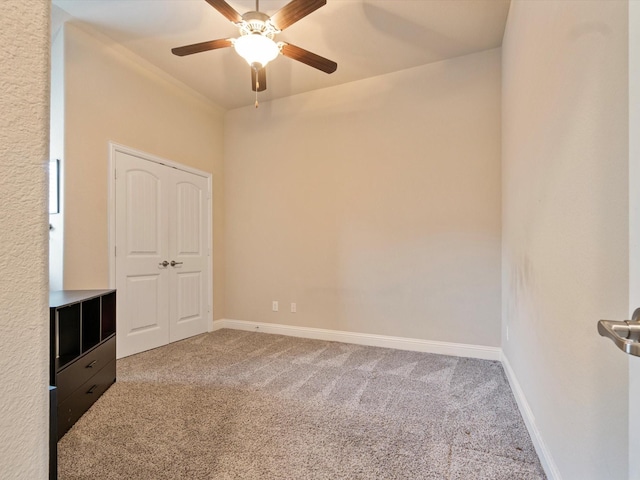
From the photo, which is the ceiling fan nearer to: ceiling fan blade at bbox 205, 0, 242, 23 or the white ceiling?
ceiling fan blade at bbox 205, 0, 242, 23

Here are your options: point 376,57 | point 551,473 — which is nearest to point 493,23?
point 376,57

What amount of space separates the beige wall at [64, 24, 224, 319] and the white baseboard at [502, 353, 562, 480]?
11.6ft

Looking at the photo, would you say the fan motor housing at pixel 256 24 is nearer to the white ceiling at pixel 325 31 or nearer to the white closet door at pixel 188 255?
the white ceiling at pixel 325 31

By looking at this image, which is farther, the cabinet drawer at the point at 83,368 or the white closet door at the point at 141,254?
the white closet door at the point at 141,254

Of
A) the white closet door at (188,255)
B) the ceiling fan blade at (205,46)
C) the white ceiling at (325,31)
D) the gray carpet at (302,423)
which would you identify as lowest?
the gray carpet at (302,423)

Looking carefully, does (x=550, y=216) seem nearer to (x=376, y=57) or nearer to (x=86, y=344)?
(x=376, y=57)

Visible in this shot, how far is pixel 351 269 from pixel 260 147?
2.04 meters

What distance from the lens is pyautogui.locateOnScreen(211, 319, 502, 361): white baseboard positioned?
3230mm

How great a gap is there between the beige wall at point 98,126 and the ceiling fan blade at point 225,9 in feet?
5.62

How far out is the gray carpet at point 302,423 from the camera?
1.63m

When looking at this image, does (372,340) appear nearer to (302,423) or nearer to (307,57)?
(302,423)

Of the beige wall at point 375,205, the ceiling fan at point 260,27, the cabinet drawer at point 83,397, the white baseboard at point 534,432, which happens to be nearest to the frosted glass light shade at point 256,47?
the ceiling fan at point 260,27

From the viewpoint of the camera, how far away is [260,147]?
14.4 feet

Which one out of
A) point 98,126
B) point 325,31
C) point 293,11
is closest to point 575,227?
point 293,11
